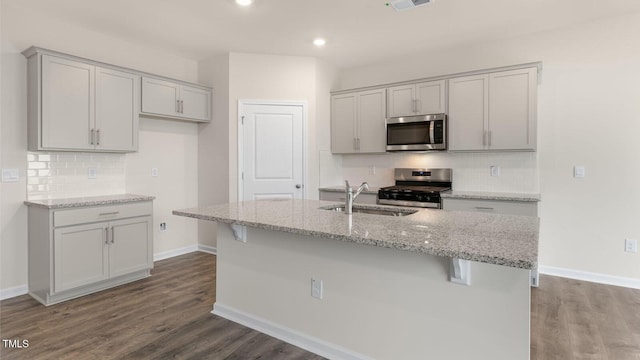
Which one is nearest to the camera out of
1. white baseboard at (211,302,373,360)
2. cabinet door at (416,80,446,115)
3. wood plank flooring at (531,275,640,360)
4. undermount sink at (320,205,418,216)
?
white baseboard at (211,302,373,360)

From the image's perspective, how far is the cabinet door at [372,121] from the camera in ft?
14.5

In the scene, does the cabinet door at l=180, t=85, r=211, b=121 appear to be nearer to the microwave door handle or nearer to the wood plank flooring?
the microwave door handle

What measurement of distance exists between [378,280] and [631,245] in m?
3.06

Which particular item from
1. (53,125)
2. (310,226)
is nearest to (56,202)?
(53,125)

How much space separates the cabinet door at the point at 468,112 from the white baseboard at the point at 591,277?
4.93 ft

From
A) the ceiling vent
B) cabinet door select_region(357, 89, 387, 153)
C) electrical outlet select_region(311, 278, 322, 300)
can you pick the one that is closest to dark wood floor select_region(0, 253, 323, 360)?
electrical outlet select_region(311, 278, 322, 300)

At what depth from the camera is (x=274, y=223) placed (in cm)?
198

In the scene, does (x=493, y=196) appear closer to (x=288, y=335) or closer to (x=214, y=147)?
(x=288, y=335)

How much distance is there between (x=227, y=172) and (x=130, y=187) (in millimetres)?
1102

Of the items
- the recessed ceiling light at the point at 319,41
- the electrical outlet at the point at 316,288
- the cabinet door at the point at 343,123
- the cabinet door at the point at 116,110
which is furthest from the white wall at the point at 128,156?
the electrical outlet at the point at 316,288

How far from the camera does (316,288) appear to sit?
2213mm

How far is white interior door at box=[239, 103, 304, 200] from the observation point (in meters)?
4.44

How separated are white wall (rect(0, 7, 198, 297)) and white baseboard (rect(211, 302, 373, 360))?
2043 mm

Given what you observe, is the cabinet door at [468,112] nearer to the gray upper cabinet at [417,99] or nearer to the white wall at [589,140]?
the gray upper cabinet at [417,99]
